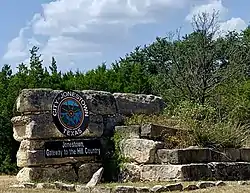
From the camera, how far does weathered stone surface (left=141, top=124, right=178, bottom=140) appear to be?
13330mm

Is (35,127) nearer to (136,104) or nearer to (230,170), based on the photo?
(136,104)

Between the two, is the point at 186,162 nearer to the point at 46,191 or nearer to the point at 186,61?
the point at 46,191

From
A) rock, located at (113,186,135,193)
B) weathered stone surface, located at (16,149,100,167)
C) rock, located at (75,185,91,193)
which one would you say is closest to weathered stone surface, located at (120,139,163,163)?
weathered stone surface, located at (16,149,100,167)

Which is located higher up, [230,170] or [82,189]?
[230,170]

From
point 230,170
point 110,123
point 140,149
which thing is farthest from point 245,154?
point 110,123

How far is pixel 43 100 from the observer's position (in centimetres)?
1322

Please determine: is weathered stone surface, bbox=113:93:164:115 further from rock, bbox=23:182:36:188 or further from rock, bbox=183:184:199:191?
rock, bbox=183:184:199:191

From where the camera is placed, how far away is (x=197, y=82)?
24.9m

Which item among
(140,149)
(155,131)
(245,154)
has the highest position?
(155,131)

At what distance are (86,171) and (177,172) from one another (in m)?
2.60

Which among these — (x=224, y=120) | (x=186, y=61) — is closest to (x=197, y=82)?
(x=186, y=61)

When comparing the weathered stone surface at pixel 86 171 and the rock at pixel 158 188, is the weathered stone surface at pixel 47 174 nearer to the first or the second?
the weathered stone surface at pixel 86 171

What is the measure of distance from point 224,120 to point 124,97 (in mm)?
2862

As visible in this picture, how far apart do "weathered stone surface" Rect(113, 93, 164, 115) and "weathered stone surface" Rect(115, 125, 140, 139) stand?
73 cm
